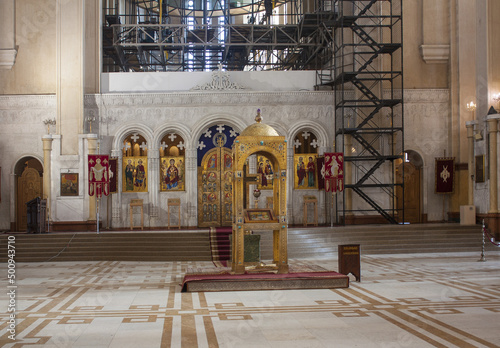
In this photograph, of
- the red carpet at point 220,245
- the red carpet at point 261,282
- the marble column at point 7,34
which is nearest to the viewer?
the red carpet at point 261,282

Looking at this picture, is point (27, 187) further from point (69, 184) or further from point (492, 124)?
point (492, 124)

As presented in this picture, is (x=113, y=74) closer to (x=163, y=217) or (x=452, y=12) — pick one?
(x=163, y=217)

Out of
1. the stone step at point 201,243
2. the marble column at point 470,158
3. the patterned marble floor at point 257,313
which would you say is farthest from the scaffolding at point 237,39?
the patterned marble floor at point 257,313

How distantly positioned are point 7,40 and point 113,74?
4158mm

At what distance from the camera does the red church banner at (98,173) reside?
18.5m

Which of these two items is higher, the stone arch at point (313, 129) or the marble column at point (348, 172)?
the stone arch at point (313, 129)

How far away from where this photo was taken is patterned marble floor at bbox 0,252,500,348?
21.9 ft

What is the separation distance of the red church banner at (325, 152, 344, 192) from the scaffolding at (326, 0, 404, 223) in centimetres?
74

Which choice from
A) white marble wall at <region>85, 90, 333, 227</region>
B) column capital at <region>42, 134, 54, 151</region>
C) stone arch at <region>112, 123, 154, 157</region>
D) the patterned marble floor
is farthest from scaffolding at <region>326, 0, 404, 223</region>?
column capital at <region>42, 134, 54, 151</region>

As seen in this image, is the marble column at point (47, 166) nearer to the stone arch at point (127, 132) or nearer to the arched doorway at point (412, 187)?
the stone arch at point (127, 132)

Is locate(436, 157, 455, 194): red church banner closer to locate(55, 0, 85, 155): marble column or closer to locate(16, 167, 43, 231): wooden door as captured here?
locate(55, 0, 85, 155): marble column

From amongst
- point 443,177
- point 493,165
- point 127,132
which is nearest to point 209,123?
point 127,132

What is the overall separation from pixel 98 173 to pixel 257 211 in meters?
8.86

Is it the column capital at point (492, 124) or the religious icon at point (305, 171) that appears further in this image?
the religious icon at point (305, 171)
